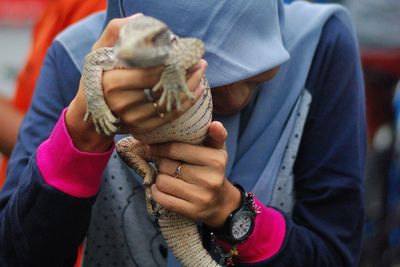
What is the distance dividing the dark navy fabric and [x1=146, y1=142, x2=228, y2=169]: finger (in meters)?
0.38

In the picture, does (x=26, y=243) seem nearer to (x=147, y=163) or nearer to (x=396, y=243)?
(x=147, y=163)

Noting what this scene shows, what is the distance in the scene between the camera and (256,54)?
1.93 meters

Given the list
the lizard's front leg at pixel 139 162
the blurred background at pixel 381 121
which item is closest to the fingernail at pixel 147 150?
the lizard's front leg at pixel 139 162

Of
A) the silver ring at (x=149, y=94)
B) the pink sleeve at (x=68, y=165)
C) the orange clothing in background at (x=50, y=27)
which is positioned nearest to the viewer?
the silver ring at (x=149, y=94)

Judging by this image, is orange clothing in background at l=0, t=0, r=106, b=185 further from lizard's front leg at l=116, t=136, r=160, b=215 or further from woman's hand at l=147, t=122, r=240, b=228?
woman's hand at l=147, t=122, r=240, b=228

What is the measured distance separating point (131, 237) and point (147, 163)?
14.6 inches

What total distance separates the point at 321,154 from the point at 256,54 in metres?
0.41

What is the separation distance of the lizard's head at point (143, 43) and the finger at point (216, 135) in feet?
0.84

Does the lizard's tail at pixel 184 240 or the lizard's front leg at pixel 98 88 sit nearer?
the lizard's front leg at pixel 98 88

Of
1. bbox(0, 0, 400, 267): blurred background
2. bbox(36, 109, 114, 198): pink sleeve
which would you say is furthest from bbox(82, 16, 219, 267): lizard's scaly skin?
bbox(0, 0, 400, 267): blurred background

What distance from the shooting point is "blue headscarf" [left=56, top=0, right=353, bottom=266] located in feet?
6.13

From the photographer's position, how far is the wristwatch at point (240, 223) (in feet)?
6.21

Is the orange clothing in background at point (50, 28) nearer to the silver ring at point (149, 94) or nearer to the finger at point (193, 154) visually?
the finger at point (193, 154)

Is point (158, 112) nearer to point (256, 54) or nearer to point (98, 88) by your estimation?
point (98, 88)
